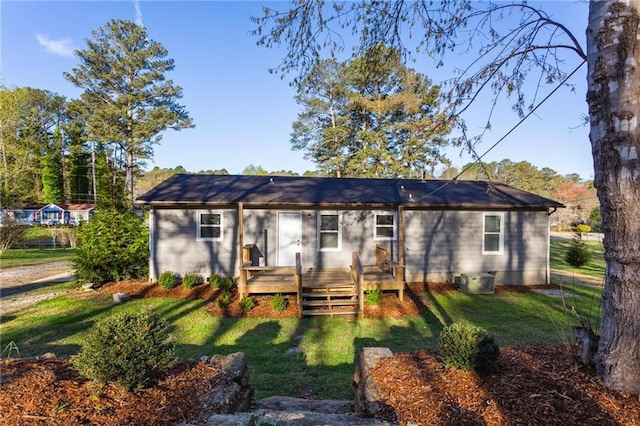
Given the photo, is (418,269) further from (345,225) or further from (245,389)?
(245,389)

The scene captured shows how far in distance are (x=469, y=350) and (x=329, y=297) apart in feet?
17.1

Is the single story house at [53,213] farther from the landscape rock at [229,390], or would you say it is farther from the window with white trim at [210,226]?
the landscape rock at [229,390]

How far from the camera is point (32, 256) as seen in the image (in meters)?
14.8

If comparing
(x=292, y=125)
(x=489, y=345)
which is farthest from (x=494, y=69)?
(x=292, y=125)

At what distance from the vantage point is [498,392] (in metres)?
2.47

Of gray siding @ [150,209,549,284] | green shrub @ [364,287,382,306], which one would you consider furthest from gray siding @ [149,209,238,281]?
green shrub @ [364,287,382,306]

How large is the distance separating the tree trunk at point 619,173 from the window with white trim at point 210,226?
29.7ft

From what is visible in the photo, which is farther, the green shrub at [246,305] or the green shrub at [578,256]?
the green shrub at [578,256]

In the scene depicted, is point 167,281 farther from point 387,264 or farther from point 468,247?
point 468,247

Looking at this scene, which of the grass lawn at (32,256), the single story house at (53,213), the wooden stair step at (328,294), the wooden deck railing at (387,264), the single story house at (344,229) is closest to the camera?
the wooden stair step at (328,294)

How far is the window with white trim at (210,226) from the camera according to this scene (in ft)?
32.4

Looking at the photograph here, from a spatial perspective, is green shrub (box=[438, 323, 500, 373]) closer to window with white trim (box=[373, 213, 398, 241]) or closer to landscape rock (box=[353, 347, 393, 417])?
landscape rock (box=[353, 347, 393, 417])

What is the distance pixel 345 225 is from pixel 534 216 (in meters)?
6.31

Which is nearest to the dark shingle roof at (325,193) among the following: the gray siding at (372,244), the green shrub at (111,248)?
the gray siding at (372,244)
